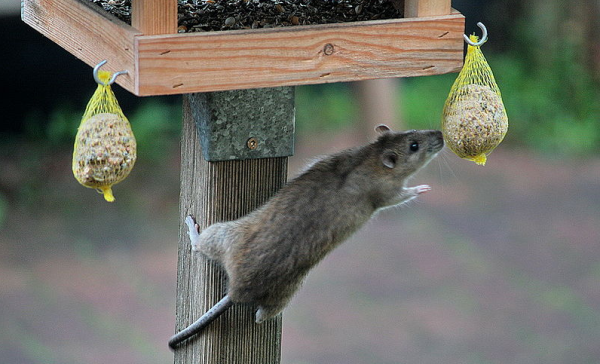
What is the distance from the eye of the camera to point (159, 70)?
2436mm

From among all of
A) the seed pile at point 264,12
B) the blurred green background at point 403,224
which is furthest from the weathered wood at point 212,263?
the blurred green background at point 403,224

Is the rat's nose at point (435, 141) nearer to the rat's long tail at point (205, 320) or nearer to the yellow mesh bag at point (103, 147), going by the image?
the rat's long tail at point (205, 320)

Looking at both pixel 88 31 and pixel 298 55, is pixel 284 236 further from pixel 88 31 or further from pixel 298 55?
pixel 88 31

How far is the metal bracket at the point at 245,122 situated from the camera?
2.80 meters

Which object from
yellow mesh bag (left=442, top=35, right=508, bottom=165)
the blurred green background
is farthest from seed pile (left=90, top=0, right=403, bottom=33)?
the blurred green background

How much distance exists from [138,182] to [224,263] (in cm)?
575

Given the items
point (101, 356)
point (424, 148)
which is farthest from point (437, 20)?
point (101, 356)

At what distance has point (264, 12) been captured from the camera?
9.64 feet

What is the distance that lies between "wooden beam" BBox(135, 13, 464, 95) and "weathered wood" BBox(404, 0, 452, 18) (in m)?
0.03

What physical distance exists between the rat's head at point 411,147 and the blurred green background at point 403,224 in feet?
12.5

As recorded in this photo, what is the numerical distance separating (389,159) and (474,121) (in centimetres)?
43

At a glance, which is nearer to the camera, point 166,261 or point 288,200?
point 288,200

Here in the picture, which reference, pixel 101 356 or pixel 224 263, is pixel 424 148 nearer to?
pixel 224 263

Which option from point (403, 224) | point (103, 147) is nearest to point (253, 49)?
point (103, 147)
